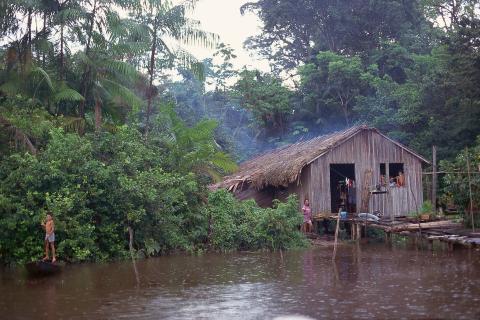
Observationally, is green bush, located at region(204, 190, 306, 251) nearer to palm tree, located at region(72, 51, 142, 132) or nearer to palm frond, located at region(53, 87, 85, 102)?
palm tree, located at region(72, 51, 142, 132)

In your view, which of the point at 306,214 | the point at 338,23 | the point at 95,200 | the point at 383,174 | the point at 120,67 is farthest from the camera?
the point at 338,23

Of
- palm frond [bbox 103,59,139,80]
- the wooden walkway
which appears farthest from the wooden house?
palm frond [bbox 103,59,139,80]

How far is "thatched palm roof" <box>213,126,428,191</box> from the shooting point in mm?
22250

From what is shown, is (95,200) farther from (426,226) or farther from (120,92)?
(426,226)

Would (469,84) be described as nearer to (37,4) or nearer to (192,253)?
(192,253)

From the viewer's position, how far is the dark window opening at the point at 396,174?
2269 centimetres

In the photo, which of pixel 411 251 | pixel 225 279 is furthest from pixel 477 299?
pixel 411 251

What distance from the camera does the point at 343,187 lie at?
2597cm

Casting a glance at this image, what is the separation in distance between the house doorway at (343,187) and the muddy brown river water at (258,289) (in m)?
6.30

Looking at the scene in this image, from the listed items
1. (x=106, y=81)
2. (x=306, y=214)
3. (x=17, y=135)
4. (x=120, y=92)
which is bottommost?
(x=306, y=214)

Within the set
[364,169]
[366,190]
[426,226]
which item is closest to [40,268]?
Answer: [426,226]

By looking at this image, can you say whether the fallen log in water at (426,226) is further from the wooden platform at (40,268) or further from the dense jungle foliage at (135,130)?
the wooden platform at (40,268)

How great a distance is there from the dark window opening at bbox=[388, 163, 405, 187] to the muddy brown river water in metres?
5.78

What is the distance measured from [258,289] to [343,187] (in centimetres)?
1487
